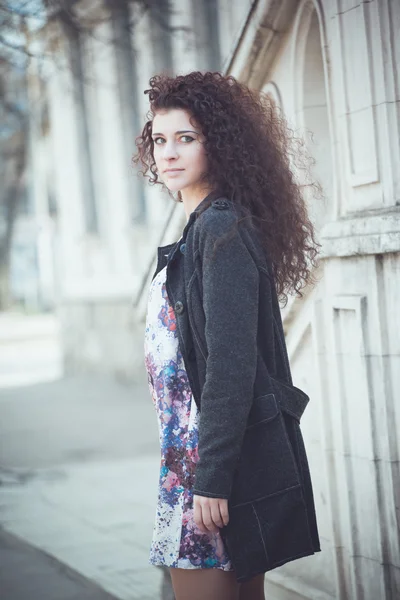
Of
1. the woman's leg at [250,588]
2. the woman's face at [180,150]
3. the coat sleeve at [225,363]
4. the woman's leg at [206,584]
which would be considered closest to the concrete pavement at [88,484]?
the woman's leg at [250,588]

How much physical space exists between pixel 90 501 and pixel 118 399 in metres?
6.90

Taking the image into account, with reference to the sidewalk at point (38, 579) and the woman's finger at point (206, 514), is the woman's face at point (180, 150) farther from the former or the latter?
the sidewalk at point (38, 579)

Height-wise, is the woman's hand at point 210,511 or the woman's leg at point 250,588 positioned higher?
the woman's hand at point 210,511

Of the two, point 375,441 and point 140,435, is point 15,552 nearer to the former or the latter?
point 375,441

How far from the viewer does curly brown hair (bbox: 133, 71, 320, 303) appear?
105 inches

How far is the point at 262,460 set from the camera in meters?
2.49

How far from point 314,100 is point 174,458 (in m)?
2.06

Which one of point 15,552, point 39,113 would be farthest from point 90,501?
point 39,113

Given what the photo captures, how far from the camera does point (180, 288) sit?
8.49 feet

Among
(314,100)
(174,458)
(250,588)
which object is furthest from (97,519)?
(174,458)

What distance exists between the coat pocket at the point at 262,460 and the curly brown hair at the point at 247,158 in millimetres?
460

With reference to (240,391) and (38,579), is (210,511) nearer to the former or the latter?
(240,391)

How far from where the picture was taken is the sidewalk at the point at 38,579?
4746mm

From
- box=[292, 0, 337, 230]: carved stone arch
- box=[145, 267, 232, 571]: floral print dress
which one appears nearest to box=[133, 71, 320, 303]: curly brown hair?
box=[145, 267, 232, 571]: floral print dress
